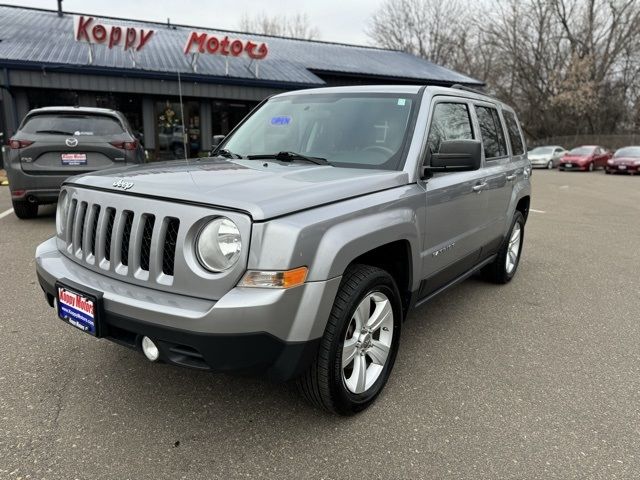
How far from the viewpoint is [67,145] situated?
693cm

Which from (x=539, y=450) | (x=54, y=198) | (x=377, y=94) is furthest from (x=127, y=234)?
(x=54, y=198)

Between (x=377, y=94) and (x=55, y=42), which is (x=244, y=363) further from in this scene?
(x=55, y=42)

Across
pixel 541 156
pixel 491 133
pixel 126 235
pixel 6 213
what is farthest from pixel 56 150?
pixel 541 156

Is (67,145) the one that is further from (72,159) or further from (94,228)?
(94,228)

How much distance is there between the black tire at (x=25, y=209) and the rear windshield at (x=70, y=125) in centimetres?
116

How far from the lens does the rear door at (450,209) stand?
126 inches

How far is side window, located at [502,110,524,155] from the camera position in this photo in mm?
4988

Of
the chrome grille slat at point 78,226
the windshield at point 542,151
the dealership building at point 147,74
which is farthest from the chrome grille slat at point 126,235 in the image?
the windshield at point 542,151

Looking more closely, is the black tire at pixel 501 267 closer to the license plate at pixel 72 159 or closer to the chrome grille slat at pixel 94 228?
the chrome grille slat at pixel 94 228

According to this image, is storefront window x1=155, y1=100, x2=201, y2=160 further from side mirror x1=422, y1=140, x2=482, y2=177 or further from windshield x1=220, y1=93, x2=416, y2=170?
side mirror x1=422, y1=140, x2=482, y2=177

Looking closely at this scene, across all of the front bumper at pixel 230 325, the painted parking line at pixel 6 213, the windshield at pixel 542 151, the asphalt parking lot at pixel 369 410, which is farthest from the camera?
the windshield at pixel 542 151

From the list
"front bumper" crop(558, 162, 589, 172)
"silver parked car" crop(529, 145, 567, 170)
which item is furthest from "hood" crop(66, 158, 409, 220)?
"silver parked car" crop(529, 145, 567, 170)

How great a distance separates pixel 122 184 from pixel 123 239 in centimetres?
29

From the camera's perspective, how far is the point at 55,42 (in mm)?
17609
